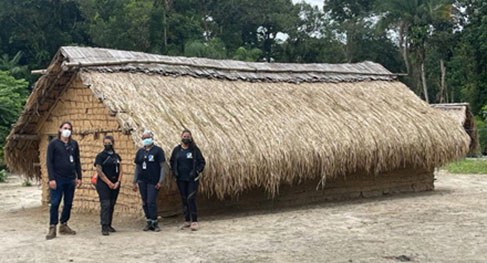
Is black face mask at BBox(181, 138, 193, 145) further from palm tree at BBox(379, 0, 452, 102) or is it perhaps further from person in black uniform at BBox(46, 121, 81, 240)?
palm tree at BBox(379, 0, 452, 102)

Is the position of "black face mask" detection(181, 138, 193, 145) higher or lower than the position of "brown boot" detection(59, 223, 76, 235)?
higher

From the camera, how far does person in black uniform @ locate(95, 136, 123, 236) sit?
30.6 ft

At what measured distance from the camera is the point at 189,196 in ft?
31.9

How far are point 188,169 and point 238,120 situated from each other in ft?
7.56

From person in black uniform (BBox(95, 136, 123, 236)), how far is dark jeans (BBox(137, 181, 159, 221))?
394mm

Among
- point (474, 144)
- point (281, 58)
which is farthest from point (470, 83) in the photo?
point (474, 144)

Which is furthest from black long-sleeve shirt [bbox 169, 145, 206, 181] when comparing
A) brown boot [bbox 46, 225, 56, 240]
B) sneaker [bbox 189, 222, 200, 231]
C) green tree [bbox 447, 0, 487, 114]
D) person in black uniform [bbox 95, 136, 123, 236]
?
green tree [bbox 447, 0, 487, 114]

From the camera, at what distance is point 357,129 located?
42.9 feet

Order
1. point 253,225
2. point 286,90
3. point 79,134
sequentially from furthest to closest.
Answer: point 286,90 → point 79,134 → point 253,225

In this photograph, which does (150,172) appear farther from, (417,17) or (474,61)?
(417,17)

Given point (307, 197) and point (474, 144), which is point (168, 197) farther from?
point (474, 144)

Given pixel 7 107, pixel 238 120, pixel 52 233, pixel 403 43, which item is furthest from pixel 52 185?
pixel 403 43

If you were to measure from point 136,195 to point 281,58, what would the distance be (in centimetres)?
3335

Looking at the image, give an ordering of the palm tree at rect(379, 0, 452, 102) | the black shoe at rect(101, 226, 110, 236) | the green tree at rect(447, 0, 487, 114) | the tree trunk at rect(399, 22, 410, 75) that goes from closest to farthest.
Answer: the black shoe at rect(101, 226, 110, 236), the green tree at rect(447, 0, 487, 114), the palm tree at rect(379, 0, 452, 102), the tree trunk at rect(399, 22, 410, 75)
